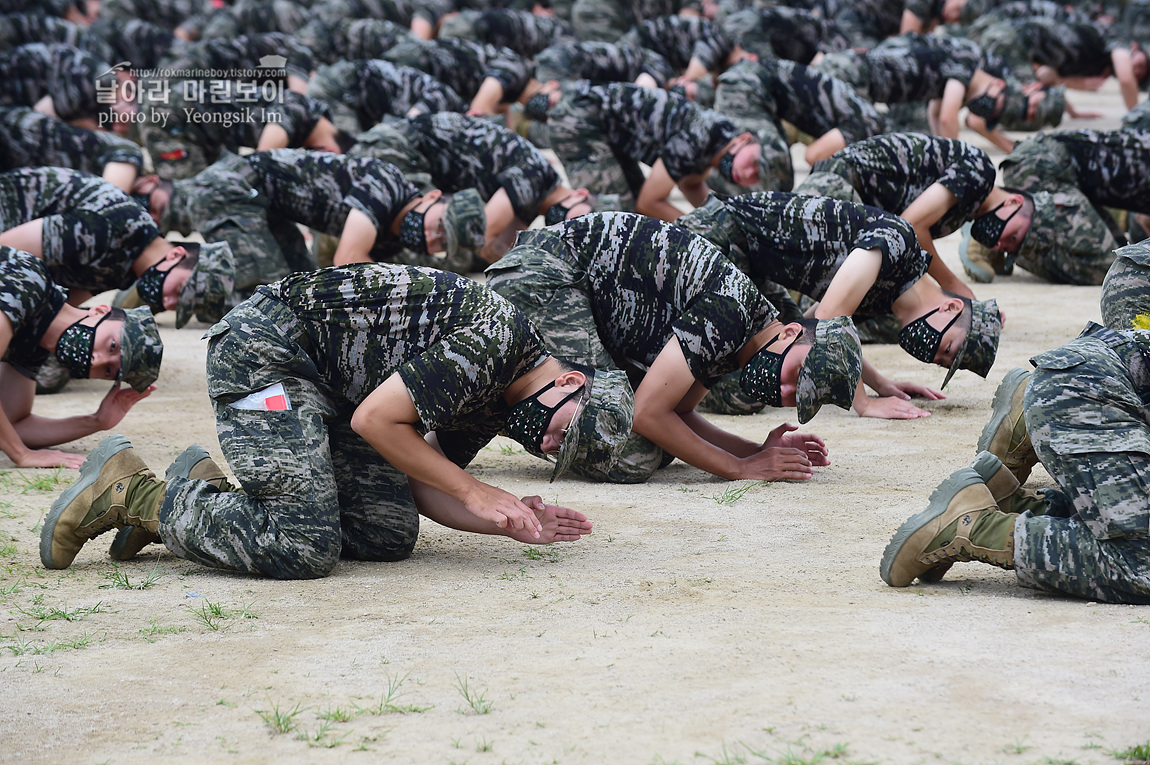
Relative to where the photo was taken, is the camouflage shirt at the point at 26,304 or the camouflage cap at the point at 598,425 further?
the camouflage shirt at the point at 26,304

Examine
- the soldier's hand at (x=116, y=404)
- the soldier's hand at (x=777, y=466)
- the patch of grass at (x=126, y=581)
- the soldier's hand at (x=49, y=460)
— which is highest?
the soldier's hand at (x=777, y=466)

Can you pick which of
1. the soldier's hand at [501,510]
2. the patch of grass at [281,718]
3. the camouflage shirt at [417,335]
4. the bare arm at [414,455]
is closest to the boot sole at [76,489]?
the camouflage shirt at [417,335]

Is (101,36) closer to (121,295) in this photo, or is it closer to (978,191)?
(121,295)

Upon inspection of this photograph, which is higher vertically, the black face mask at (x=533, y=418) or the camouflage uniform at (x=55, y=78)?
the black face mask at (x=533, y=418)

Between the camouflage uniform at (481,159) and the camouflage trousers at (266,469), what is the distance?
3837 mm

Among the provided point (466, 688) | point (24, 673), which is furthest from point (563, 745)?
point (24, 673)

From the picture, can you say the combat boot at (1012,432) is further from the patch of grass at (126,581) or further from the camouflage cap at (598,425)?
the patch of grass at (126,581)

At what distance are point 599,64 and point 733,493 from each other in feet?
25.5

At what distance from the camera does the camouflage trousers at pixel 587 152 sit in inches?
329

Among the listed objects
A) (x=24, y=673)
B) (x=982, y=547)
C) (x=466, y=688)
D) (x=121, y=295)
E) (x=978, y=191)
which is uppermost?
(x=978, y=191)

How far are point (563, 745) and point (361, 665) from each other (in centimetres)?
64

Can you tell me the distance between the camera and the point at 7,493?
455 cm

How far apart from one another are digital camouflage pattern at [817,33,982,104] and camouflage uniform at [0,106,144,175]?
5.56m

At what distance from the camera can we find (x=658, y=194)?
26.5 ft
